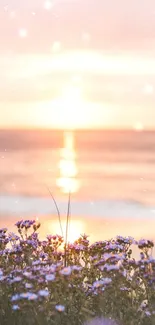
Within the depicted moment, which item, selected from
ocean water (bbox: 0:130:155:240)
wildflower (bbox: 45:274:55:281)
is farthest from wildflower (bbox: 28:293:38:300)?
ocean water (bbox: 0:130:155:240)

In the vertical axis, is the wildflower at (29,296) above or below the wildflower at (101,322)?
above

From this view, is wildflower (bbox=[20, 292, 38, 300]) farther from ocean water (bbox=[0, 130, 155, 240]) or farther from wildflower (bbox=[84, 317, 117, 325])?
ocean water (bbox=[0, 130, 155, 240])

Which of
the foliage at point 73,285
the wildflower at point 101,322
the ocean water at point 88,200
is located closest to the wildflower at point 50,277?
the foliage at point 73,285

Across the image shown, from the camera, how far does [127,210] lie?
17.2 meters

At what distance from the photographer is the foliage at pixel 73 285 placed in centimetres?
467

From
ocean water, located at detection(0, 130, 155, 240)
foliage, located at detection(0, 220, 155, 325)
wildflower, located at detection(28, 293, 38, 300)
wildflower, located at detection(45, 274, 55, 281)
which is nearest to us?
wildflower, located at detection(28, 293, 38, 300)

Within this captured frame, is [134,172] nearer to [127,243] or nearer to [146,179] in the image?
[146,179]

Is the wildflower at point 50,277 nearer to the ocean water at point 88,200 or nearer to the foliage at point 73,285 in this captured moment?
the foliage at point 73,285

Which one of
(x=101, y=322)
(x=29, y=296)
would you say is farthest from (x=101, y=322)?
(x=29, y=296)

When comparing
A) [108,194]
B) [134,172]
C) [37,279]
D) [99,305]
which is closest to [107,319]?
[99,305]

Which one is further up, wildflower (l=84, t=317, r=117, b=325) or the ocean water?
the ocean water

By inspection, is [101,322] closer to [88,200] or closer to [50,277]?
[50,277]

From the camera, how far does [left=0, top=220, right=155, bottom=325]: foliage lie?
15.3 feet

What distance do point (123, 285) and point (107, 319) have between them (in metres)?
0.44
